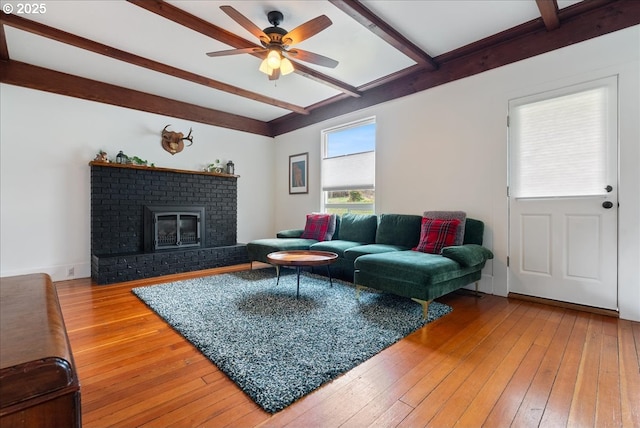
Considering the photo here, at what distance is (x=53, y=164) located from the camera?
3.81 metres

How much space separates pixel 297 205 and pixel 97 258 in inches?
124

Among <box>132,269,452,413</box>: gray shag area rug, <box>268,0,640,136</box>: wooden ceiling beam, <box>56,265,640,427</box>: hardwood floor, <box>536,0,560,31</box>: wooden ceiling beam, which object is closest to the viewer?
<box>56,265,640,427</box>: hardwood floor

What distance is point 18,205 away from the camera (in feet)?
11.8

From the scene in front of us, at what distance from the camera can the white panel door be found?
8.45 feet

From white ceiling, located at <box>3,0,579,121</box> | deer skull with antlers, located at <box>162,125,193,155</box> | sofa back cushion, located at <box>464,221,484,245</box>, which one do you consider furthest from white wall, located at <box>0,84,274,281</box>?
sofa back cushion, located at <box>464,221,484,245</box>

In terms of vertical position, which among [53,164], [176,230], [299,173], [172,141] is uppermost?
[172,141]

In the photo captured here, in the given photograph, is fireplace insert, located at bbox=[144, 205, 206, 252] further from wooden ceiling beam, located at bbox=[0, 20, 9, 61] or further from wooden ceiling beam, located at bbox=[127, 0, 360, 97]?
wooden ceiling beam, located at bbox=[127, 0, 360, 97]

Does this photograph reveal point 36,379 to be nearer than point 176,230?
Yes

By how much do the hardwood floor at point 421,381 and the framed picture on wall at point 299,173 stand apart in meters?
3.57

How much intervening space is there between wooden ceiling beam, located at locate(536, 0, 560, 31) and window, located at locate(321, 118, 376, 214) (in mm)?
2170

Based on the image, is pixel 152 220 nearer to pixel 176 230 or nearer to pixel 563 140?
pixel 176 230

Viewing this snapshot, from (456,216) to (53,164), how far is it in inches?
198

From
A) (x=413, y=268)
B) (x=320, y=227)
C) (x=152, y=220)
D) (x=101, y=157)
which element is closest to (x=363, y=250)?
(x=413, y=268)

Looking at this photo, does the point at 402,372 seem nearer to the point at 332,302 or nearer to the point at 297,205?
the point at 332,302
